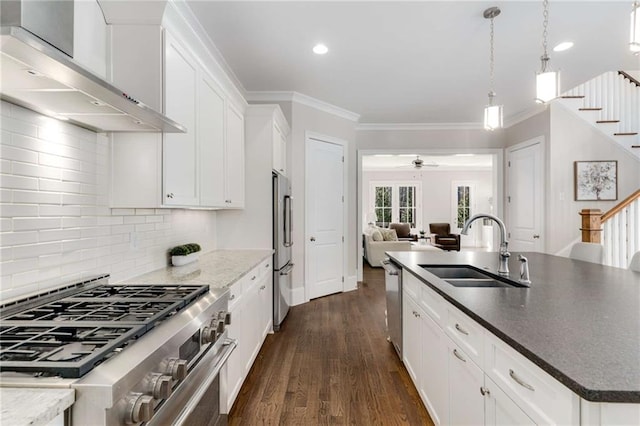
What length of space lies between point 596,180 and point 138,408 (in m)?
5.64

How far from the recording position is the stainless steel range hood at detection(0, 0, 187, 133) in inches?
31.5

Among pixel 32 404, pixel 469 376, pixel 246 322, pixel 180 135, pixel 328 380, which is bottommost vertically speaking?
pixel 328 380

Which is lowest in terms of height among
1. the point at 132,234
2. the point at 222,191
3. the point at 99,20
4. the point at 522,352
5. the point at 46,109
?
the point at 522,352

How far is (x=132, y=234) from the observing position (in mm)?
1946

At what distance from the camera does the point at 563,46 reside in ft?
9.80

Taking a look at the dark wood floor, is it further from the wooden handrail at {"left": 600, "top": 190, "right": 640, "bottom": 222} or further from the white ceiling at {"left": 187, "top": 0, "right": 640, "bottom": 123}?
the wooden handrail at {"left": 600, "top": 190, "right": 640, "bottom": 222}

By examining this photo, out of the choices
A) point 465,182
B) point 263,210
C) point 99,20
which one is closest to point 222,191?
point 263,210

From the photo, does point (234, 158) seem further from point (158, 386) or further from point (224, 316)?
point (158, 386)

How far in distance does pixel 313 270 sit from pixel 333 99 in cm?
245

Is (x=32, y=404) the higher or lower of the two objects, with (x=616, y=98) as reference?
lower

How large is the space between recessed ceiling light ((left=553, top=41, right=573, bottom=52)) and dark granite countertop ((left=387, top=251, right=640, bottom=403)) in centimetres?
219

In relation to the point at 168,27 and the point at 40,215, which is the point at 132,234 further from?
the point at 168,27

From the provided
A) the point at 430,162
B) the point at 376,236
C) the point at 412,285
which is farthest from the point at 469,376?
the point at 430,162

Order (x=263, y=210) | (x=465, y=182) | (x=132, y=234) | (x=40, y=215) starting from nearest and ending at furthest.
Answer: (x=40, y=215) < (x=132, y=234) < (x=263, y=210) < (x=465, y=182)
